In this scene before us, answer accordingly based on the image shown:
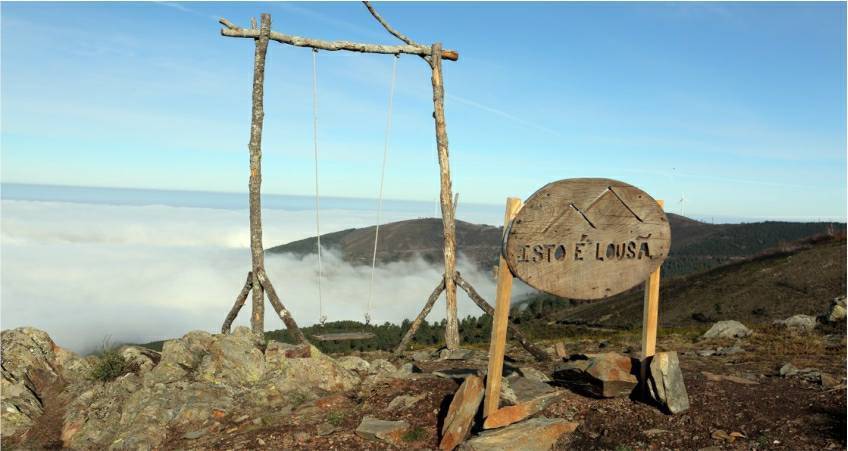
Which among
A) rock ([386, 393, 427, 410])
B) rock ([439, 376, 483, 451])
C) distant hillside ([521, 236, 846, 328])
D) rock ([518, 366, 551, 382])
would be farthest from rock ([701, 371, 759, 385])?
distant hillside ([521, 236, 846, 328])

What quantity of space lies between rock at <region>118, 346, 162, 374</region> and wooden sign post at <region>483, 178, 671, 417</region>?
22.9 feet

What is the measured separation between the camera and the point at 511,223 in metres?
7.14

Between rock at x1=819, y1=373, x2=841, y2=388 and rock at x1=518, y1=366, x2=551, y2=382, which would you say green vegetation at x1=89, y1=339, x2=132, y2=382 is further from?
rock at x1=819, y1=373, x2=841, y2=388

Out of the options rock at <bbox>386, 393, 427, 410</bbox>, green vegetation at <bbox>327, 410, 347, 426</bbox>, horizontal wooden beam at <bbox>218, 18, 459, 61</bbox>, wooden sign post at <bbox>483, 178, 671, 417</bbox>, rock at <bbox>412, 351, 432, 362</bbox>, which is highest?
horizontal wooden beam at <bbox>218, 18, 459, 61</bbox>

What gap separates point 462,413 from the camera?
7383mm

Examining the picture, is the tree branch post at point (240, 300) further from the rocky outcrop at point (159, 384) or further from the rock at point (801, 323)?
the rock at point (801, 323)

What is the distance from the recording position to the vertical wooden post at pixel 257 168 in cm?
1304

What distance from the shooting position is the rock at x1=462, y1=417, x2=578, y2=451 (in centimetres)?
680

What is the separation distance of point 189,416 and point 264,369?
174cm

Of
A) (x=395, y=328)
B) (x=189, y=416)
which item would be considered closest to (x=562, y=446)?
(x=189, y=416)

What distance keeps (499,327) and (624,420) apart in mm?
2175

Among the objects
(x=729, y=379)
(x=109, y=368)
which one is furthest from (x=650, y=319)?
(x=109, y=368)

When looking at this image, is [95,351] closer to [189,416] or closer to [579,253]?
[189,416]

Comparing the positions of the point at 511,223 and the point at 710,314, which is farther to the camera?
the point at 710,314
